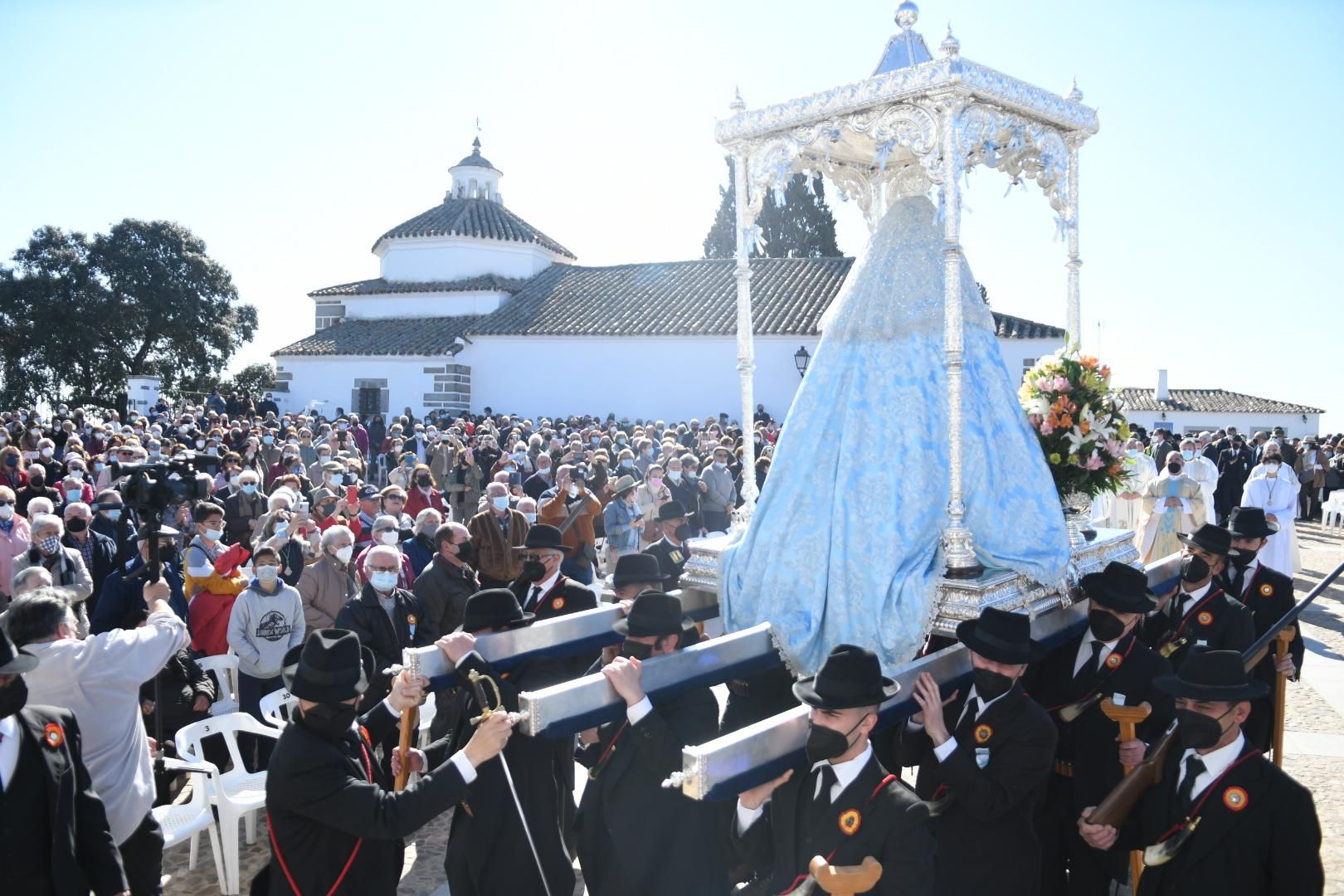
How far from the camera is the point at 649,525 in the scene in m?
10.2

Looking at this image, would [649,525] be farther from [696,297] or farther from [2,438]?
[696,297]

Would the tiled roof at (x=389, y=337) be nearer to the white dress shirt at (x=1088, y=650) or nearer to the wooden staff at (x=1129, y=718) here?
the white dress shirt at (x=1088, y=650)

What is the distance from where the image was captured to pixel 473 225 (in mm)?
35281

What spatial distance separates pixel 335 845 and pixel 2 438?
49.1 feet

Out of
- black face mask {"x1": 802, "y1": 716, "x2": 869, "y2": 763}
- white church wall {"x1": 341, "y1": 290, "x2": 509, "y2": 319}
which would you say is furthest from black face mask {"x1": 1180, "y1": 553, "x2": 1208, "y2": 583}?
white church wall {"x1": 341, "y1": 290, "x2": 509, "y2": 319}

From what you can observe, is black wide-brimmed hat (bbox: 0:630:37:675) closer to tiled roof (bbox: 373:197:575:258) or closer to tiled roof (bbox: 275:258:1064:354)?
tiled roof (bbox: 275:258:1064:354)

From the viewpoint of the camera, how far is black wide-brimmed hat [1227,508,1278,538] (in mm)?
6219

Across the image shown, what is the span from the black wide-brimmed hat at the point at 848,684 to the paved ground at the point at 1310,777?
2699mm

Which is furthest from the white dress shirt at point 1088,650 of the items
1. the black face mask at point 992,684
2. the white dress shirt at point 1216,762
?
the white dress shirt at point 1216,762

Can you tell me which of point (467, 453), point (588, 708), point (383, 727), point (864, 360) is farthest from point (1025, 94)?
point (467, 453)

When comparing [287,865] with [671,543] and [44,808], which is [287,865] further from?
[671,543]

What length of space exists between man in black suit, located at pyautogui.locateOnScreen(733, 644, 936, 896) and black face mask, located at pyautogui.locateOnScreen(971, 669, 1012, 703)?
52 centimetres

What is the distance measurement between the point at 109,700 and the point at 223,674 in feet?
9.09

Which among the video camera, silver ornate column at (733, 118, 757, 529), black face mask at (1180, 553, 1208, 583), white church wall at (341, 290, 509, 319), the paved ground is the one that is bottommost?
the paved ground
